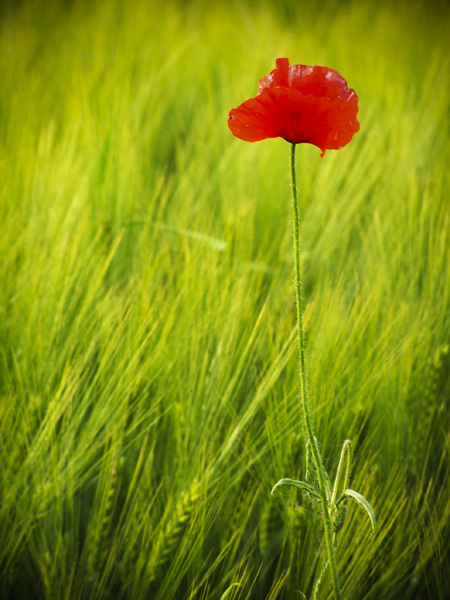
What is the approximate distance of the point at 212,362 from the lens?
20.3 inches

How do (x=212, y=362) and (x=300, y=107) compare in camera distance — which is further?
(x=212, y=362)

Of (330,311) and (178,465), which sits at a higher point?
(330,311)

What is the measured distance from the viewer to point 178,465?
0.48 metres

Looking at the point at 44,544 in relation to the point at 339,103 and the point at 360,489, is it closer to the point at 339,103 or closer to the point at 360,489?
the point at 360,489

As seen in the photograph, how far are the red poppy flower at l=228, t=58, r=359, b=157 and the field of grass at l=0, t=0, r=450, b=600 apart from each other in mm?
214

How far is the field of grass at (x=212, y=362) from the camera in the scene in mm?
453

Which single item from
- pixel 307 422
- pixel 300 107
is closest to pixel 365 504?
pixel 307 422

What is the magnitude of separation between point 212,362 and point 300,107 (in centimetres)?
27

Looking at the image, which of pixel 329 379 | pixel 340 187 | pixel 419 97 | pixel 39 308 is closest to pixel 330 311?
pixel 329 379

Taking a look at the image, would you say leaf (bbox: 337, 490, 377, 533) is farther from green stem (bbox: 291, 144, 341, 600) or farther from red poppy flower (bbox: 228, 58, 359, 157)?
red poppy flower (bbox: 228, 58, 359, 157)

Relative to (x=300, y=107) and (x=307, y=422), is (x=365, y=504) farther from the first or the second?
(x=300, y=107)

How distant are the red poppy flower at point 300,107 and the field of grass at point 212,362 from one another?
0.70 feet

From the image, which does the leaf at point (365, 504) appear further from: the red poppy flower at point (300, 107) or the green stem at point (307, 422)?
the red poppy flower at point (300, 107)

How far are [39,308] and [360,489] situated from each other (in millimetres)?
360
